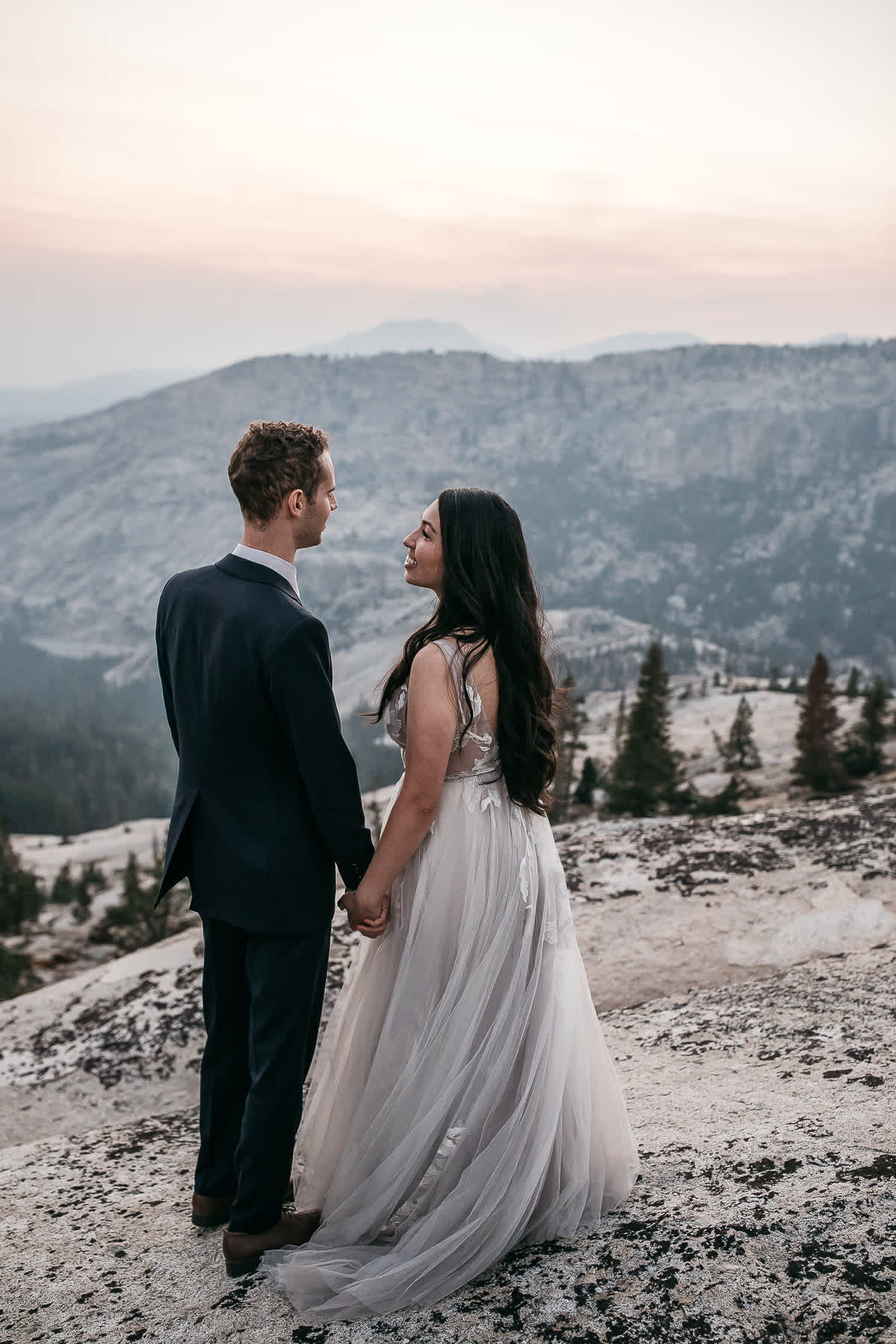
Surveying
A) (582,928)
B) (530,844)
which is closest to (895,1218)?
(530,844)

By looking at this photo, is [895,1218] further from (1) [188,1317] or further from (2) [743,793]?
(2) [743,793]

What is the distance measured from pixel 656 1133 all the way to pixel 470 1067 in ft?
4.11

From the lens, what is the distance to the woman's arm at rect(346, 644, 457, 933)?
154 inches

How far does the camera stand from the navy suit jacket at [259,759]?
148 inches

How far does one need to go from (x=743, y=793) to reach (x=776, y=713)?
46528 millimetres

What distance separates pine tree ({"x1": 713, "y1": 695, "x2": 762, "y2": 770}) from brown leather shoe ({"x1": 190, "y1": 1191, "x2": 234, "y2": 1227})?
177 feet

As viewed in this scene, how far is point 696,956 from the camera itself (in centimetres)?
746

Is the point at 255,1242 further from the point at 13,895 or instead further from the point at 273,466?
the point at 13,895

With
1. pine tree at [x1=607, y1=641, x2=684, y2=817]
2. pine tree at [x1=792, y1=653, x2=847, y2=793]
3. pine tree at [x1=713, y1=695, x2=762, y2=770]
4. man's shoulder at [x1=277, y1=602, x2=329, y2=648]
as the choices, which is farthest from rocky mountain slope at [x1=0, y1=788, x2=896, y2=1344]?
pine tree at [x1=713, y1=695, x2=762, y2=770]

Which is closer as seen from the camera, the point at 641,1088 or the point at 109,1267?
the point at 109,1267

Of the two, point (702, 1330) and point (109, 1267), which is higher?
point (702, 1330)

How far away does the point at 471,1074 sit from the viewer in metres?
4.12

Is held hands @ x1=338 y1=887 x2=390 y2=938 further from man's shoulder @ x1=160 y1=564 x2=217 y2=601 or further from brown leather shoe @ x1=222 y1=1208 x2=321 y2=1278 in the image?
man's shoulder @ x1=160 y1=564 x2=217 y2=601

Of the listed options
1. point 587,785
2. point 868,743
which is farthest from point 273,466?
point 587,785
